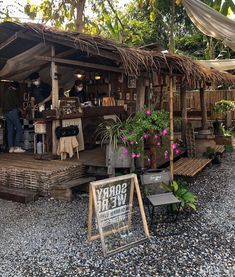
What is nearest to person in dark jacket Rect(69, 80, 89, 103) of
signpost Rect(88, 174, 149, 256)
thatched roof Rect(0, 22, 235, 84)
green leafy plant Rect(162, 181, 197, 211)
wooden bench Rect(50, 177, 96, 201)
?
thatched roof Rect(0, 22, 235, 84)

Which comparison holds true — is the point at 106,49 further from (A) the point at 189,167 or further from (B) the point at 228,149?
(B) the point at 228,149

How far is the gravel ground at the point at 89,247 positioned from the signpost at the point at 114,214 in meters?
0.14

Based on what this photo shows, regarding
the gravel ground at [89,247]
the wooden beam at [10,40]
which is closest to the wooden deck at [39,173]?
the gravel ground at [89,247]

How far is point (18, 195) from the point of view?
5352mm

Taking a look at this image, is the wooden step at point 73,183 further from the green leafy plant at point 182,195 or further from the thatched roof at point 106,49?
the thatched roof at point 106,49

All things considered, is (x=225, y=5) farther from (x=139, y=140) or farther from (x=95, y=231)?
(x=95, y=231)

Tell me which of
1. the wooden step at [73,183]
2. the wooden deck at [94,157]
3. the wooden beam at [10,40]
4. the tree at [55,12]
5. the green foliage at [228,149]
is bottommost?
the wooden step at [73,183]

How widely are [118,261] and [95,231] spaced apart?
87 cm

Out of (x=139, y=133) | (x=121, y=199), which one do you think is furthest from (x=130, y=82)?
(x=121, y=199)

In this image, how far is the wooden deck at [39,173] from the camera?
5.46 meters

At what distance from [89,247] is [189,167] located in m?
3.98

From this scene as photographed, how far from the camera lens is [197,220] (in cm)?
461

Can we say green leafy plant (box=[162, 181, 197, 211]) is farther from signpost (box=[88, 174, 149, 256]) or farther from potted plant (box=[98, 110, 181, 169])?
signpost (box=[88, 174, 149, 256])

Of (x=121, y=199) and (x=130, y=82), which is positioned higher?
(x=130, y=82)
